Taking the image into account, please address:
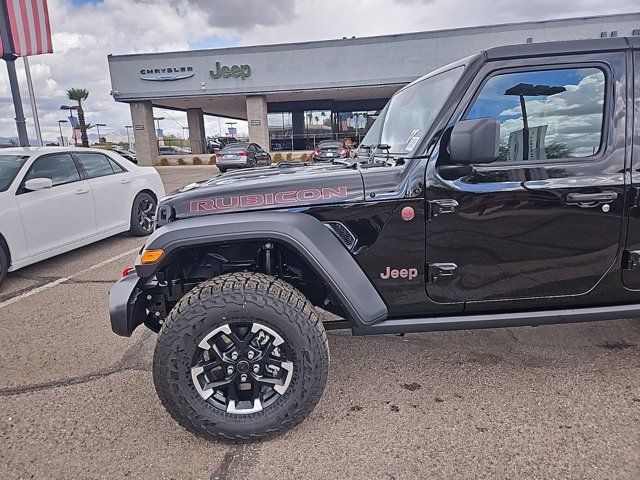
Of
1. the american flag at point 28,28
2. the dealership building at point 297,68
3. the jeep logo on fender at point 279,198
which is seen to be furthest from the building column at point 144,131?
the jeep logo on fender at point 279,198

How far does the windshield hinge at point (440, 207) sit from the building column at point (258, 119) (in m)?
25.3

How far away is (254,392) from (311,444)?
412mm

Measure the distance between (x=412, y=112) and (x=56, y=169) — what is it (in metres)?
4.82

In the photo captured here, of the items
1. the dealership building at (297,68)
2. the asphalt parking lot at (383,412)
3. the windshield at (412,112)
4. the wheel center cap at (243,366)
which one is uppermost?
the dealership building at (297,68)

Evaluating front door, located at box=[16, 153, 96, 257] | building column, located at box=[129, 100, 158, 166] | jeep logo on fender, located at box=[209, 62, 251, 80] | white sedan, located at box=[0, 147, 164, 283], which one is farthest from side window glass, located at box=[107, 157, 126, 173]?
building column, located at box=[129, 100, 158, 166]

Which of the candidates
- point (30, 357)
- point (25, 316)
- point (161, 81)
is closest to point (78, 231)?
point (25, 316)

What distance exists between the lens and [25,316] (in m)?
4.01

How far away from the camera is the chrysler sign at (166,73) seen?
25.7m

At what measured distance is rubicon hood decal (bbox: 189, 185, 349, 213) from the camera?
7.48 feet

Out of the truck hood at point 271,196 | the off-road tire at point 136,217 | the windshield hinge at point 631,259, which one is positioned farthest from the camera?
the off-road tire at point 136,217

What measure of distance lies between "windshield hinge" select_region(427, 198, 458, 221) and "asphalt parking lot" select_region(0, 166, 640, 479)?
1168 millimetres

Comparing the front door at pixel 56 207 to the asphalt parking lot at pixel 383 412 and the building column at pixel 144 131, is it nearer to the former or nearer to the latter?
the asphalt parking lot at pixel 383 412

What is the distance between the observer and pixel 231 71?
2548cm

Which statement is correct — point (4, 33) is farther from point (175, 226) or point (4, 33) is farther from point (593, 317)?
point (593, 317)
